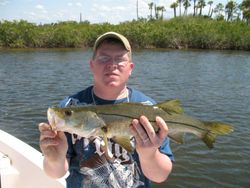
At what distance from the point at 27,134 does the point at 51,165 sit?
27.2 ft

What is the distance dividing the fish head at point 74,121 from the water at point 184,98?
569 cm

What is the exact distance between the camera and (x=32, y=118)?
41.9 feet

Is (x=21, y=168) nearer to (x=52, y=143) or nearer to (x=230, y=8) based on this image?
(x=52, y=143)

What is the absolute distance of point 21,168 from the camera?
15.7 feet

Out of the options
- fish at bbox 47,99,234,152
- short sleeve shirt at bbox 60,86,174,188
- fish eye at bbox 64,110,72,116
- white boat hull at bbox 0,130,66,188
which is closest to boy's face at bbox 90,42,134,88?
short sleeve shirt at bbox 60,86,174,188

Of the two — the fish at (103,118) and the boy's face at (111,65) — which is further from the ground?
the boy's face at (111,65)

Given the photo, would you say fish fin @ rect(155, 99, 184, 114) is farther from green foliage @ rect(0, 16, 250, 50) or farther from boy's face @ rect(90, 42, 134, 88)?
green foliage @ rect(0, 16, 250, 50)

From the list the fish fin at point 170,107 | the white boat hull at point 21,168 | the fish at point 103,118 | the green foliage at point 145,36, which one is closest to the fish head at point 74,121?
the fish at point 103,118

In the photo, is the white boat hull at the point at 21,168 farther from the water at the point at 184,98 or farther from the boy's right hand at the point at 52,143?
the water at the point at 184,98

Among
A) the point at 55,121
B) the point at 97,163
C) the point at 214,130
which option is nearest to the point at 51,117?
the point at 55,121

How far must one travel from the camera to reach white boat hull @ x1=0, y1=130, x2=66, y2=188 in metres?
4.49

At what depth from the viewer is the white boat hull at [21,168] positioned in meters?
4.49

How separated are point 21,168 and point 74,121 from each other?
2481mm

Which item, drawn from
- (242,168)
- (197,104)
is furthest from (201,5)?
(242,168)
